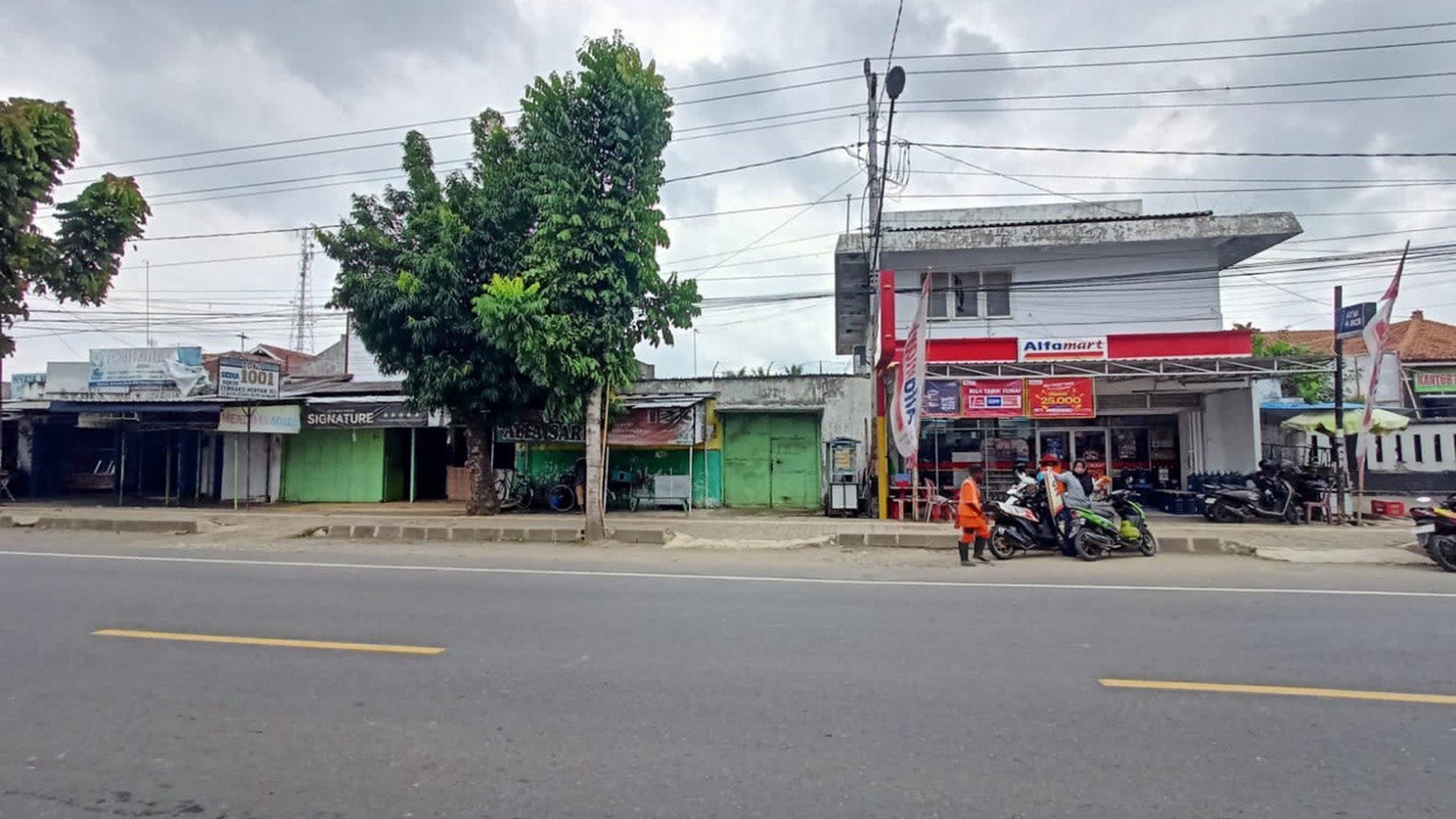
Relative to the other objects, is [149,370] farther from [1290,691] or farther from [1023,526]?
[1290,691]

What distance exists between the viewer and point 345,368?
90.7ft

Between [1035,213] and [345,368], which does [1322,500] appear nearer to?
[1035,213]

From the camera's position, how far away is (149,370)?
19891mm

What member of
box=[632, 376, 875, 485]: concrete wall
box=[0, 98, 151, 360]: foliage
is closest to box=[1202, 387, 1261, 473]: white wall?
box=[632, 376, 875, 485]: concrete wall

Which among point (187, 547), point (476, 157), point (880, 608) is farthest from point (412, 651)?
point (476, 157)

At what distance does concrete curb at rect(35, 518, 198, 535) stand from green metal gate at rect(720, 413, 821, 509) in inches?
429

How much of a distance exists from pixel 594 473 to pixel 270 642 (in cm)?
805

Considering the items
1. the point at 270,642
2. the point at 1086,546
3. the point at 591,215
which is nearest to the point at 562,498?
the point at 591,215

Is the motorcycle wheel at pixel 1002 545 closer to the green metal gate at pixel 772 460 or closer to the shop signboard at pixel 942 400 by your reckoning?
the shop signboard at pixel 942 400

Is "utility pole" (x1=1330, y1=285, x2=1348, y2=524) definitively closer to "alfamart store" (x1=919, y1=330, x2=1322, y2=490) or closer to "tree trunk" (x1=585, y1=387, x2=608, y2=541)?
"alfamart store" (x1=919, y1=330, x2=1322, y2=490)

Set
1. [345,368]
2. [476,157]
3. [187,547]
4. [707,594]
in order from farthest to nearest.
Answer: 1. [345,368]
2. [476,157]
3. [187,547]
4. [707,594]

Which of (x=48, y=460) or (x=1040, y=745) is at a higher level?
(x=48, y=460)

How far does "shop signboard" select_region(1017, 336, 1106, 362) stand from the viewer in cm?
1527

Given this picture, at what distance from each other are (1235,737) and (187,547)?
1414 cm
